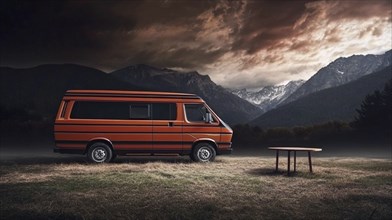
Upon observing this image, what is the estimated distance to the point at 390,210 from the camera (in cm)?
635

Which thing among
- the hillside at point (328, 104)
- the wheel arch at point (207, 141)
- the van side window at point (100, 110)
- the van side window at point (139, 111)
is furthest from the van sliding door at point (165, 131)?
the hillside at point (328, 104)

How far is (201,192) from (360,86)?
180076mm

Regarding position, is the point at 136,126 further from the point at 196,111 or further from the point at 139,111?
the point at 196,111

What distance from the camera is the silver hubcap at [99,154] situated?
1330 centimetres

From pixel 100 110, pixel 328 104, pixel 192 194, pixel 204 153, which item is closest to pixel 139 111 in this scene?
pixel 100 110

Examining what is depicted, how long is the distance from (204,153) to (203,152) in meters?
0.06

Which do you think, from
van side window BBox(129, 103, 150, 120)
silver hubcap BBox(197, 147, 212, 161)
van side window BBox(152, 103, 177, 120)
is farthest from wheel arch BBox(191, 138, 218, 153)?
van side window BBox(129, 103, 150, 120)

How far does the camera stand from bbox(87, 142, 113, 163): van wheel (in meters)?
13.2

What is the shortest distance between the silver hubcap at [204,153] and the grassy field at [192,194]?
254cm

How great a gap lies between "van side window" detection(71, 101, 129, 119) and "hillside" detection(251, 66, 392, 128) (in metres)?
137

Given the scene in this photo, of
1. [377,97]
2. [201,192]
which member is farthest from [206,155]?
[377,97]

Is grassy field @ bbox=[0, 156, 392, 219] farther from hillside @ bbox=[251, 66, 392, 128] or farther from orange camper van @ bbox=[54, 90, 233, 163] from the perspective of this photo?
hillside @ bbox=[251, 66, 392, 128]

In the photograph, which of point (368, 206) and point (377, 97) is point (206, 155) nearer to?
point (368, 206)

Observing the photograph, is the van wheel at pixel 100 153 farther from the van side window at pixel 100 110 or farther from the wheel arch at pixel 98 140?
the van side window at pixel 100 110
